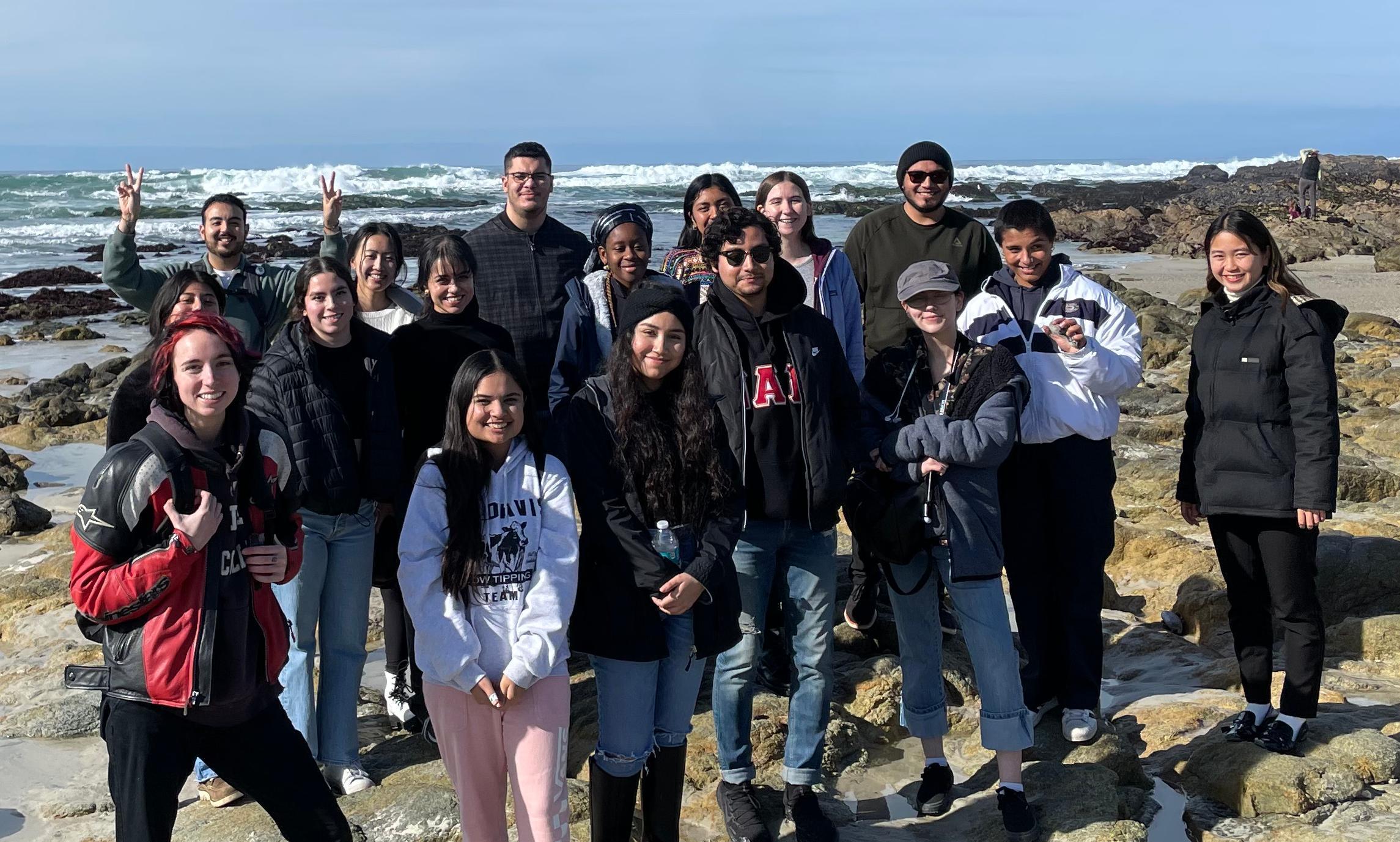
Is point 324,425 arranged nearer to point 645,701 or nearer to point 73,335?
point 645,701

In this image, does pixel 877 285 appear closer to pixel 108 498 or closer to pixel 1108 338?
pixel 1108 338

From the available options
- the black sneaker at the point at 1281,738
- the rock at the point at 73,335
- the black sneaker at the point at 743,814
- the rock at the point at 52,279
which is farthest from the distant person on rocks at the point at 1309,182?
the black sneaker at the point at 743,814

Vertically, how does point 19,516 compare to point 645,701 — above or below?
below

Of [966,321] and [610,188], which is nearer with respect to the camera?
[966,321]

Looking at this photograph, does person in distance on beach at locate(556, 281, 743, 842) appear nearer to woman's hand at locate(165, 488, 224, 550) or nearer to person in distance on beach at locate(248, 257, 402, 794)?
person in distance on beach at locate(248, 257, 402, 794)

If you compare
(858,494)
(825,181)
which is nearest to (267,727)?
(858,494)

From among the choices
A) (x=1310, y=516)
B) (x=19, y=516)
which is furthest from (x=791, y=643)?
(x=19, y=516)

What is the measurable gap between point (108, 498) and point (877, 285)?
3.32 m

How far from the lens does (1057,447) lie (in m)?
4.42

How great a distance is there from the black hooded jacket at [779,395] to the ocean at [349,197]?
17.5 m

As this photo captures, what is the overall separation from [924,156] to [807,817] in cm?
280

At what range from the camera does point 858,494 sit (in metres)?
4.11

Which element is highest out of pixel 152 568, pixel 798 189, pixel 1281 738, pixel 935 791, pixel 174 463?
pixel 798 189

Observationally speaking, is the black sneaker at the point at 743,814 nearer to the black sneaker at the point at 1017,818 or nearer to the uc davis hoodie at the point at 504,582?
the black sneaker at the point at 1017,818
